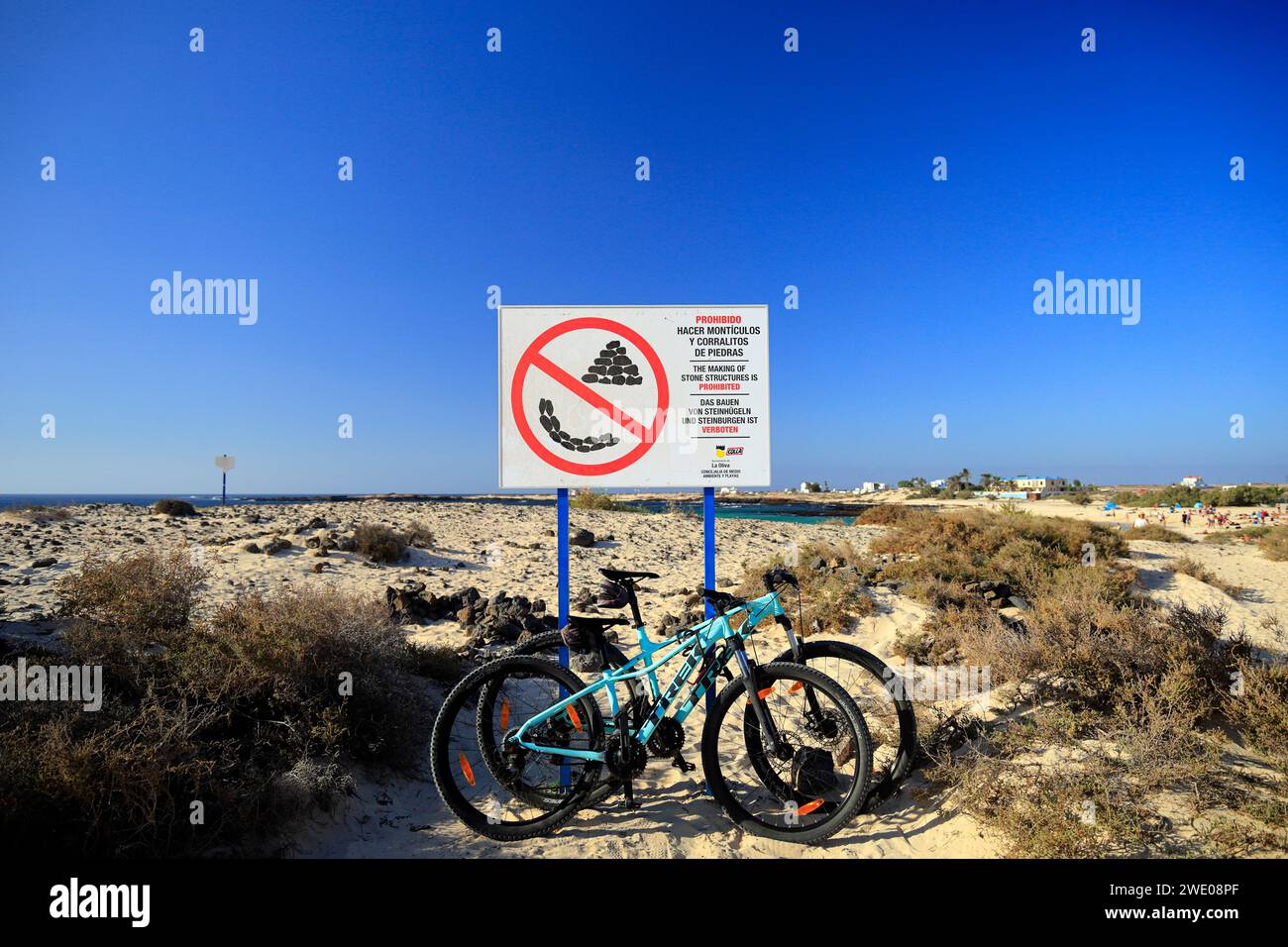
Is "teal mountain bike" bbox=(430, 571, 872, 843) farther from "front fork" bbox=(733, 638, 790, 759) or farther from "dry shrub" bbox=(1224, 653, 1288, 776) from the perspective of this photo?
"dry shrub" bbox=(1224, 653, 1288, 776)

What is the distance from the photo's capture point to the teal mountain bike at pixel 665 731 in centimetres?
387

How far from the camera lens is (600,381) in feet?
15.8

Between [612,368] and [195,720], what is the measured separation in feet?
12.5

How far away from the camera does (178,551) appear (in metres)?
6.04

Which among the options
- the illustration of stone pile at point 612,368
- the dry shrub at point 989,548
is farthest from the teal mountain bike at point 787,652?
the dry shrub at point 989,548

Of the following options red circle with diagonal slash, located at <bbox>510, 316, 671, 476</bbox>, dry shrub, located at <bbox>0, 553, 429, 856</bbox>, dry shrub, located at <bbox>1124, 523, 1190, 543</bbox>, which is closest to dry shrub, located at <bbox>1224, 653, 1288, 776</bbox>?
red circle with diagonal slash, located at <bbox>510, 316, 671, 476</bbox>

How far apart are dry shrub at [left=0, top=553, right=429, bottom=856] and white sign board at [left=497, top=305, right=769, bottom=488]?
2197mm

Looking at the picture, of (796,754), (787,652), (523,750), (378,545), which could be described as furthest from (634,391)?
(378,545)

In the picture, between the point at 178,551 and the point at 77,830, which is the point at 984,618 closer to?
the point at 77,830

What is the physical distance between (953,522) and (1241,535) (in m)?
14.6

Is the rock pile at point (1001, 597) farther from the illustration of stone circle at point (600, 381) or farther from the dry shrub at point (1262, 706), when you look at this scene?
the illustration of stone circle at point (600, 381)
